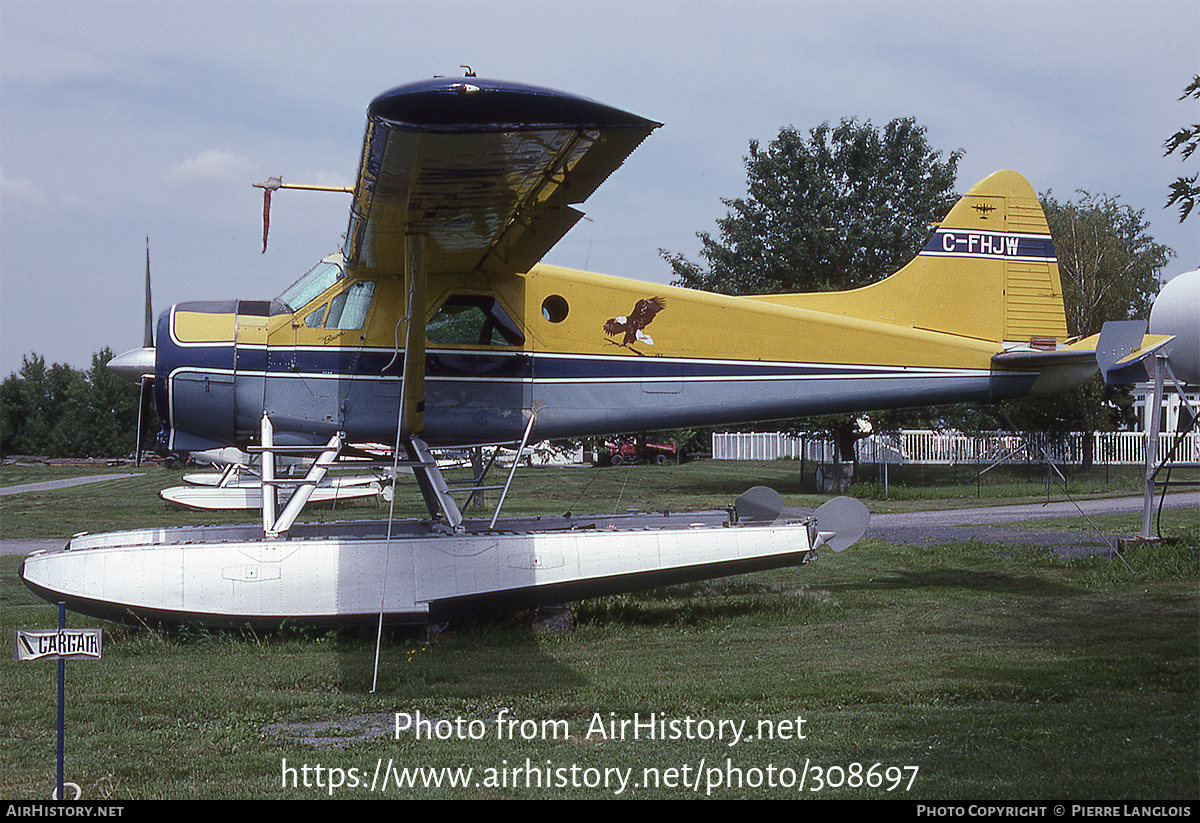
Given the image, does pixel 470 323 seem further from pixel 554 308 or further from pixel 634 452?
pixel 634 452

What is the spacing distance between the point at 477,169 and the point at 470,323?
8.04 ft

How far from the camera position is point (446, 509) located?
311 inches

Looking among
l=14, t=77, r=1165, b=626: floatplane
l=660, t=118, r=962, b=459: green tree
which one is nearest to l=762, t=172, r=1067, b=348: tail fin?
l=14, t=77, r=1165, b=626: floatplane

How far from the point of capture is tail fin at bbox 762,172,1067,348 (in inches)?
372

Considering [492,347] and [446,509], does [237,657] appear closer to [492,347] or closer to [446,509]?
[446,509]

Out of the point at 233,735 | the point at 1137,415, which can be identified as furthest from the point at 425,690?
the point at 1137,415

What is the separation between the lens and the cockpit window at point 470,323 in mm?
8180

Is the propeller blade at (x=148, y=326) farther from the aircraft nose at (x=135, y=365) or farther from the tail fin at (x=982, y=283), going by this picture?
the tail fin at (x=982, y=283)

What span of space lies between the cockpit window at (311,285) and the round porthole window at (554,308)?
5.76 feet

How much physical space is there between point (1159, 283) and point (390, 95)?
37975mm

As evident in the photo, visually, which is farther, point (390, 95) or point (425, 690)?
point (425, 690)

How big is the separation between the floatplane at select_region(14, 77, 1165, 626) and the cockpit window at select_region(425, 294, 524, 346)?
0.06 feet

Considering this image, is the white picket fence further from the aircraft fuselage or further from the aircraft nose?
the aircraft nose

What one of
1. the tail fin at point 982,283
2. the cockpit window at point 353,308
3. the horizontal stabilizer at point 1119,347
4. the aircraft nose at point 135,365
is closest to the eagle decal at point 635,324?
the tail fin at point 982,283
